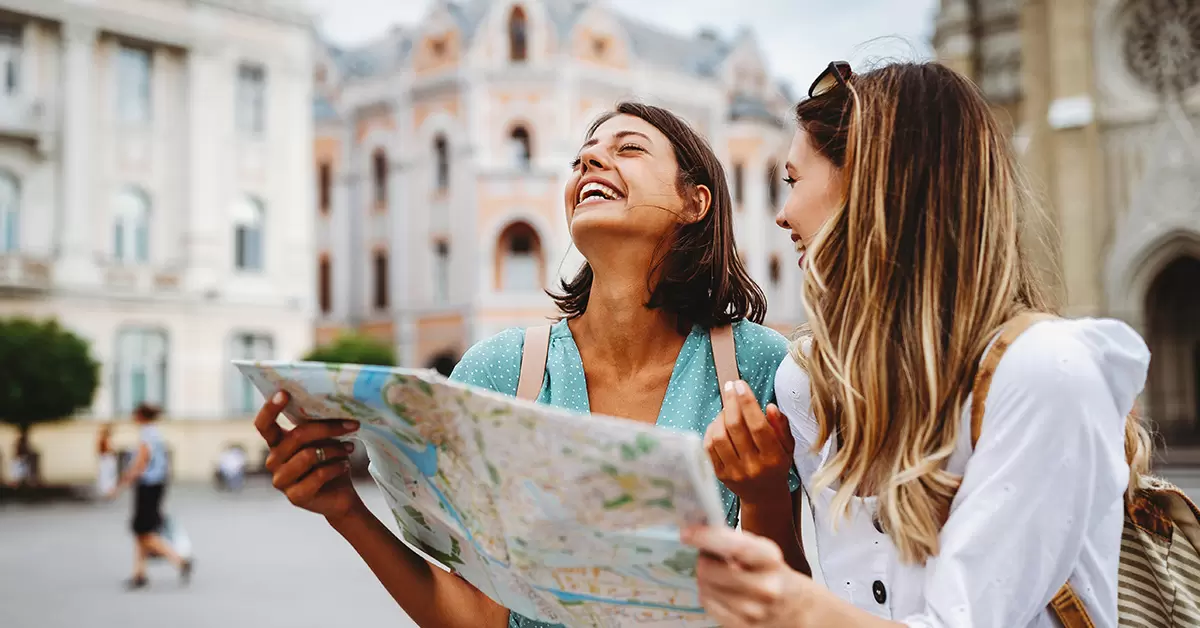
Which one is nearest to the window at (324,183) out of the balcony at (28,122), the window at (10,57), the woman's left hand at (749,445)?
the balcony at (28,122)

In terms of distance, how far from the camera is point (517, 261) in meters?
31.8

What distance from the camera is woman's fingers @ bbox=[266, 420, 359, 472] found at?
1.84 meters

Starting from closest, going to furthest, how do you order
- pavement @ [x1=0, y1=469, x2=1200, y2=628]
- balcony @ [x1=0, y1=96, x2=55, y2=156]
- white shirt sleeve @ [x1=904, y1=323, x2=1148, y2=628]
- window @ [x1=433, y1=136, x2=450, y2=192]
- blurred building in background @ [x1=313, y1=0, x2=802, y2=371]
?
white shirt sleeve @ [x1=904, y1=323, x2=1148, y2=628] < pavement @ [x1=0, y1=469, x2=1200, y2=628] < balcony @ [x1=0, y1=96, x2=55, y2=156] < blurred building in background @ [x1=313, y1=0, x2=802, y2=371] < window @ [x1=433, y1=136, x2=450, y2=192]

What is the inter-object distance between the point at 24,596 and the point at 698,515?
408 inches

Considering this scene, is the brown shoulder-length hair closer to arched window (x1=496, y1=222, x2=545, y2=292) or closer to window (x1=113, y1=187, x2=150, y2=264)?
window (x1=113, y1=187, x2=150, y2=264)

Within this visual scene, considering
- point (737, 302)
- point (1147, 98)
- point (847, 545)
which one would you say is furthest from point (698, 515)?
point (1147, 98)

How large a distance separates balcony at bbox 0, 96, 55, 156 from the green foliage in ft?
18.6

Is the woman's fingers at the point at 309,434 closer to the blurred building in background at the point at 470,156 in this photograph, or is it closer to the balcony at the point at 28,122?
the blurred building in background at the point at 470,156

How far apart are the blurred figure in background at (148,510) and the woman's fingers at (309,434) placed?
9.45 m

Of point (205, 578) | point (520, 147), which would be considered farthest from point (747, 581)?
point (520, 147)

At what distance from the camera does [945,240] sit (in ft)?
5.32

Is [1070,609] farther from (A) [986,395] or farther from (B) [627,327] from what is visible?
(B) [627,327]

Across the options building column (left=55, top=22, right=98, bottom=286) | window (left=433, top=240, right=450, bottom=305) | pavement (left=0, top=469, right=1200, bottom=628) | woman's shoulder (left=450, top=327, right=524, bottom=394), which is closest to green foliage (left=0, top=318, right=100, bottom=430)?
pavement (left=0, top=469, right=1200, bottom=628)

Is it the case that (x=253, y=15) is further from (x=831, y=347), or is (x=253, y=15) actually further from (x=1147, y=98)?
(x=831, y=347)
